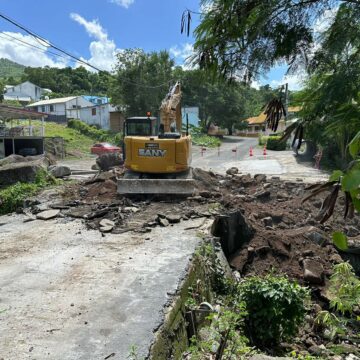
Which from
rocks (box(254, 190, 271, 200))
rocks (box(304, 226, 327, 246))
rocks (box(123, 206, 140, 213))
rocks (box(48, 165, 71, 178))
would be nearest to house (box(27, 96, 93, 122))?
rocks (box(48, 165, 71, 178))

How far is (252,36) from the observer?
2.32 metres

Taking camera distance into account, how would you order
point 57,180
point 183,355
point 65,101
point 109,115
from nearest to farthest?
point 183,355 → point 57,180 → point 109,115 → point 65,101

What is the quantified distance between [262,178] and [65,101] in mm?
57386

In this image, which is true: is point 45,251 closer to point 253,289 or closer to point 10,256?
point 10,256

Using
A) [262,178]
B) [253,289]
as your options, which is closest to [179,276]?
[253,289]

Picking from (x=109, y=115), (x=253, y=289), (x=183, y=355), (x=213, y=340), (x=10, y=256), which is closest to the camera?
(x=213, y=340)

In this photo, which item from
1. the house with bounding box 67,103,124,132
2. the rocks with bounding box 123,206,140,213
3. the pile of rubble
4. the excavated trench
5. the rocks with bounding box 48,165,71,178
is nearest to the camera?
the excavated trench

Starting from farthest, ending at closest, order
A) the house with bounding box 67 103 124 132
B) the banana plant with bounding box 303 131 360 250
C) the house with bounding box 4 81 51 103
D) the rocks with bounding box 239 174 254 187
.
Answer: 1. the house with bounding box 4 81 51 103
2. the house with bounding box 67 103 124 132
3. the rocks with bounding box 239 174 254 187
4. the banana plant with bounding box 303 131 360 250

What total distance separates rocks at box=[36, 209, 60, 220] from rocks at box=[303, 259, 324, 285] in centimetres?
580

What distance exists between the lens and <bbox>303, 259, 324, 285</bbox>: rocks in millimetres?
7531

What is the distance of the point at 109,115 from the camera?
56750mm

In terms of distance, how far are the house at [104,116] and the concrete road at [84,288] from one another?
47.4 meters

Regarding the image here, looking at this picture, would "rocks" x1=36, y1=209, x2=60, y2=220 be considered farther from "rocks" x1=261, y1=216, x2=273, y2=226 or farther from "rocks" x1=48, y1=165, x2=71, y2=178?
"rocks" x1=48, y1=165, x2=71, y2=178

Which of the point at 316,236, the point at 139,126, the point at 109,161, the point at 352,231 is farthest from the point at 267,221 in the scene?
the point at 109,161
